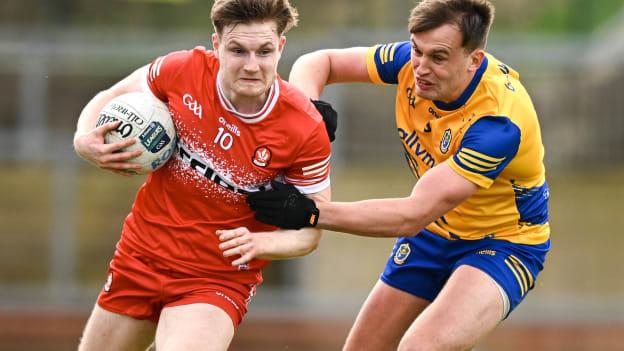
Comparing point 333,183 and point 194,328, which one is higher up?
point 194,328

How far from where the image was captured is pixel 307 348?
1121 cm

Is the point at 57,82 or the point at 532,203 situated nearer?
the point at 532,203

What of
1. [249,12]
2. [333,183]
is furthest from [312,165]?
[333,183]

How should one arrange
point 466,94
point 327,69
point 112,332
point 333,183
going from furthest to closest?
point 333,183 → point 327,69 → point 466,94 → point 112,332

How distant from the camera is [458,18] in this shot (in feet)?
18.2

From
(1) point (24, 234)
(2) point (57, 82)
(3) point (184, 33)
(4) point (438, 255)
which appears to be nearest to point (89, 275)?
(1) point (24, 234)

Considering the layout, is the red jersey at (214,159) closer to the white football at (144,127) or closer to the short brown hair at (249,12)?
the white football at (144,127)

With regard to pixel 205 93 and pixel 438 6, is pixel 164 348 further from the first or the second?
pixel 438 6

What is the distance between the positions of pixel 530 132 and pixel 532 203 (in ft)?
1.50

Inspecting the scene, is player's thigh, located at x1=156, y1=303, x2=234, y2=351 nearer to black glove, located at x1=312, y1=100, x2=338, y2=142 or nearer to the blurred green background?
black glove, located at x1=312, y1=100, x2=338, y2=142

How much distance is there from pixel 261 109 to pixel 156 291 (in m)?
1.02

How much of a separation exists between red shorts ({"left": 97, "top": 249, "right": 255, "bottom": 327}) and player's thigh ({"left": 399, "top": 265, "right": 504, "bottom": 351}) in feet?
2.95

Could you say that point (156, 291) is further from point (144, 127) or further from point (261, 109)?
point (261, 109)

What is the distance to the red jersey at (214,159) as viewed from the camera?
17.3 ft
